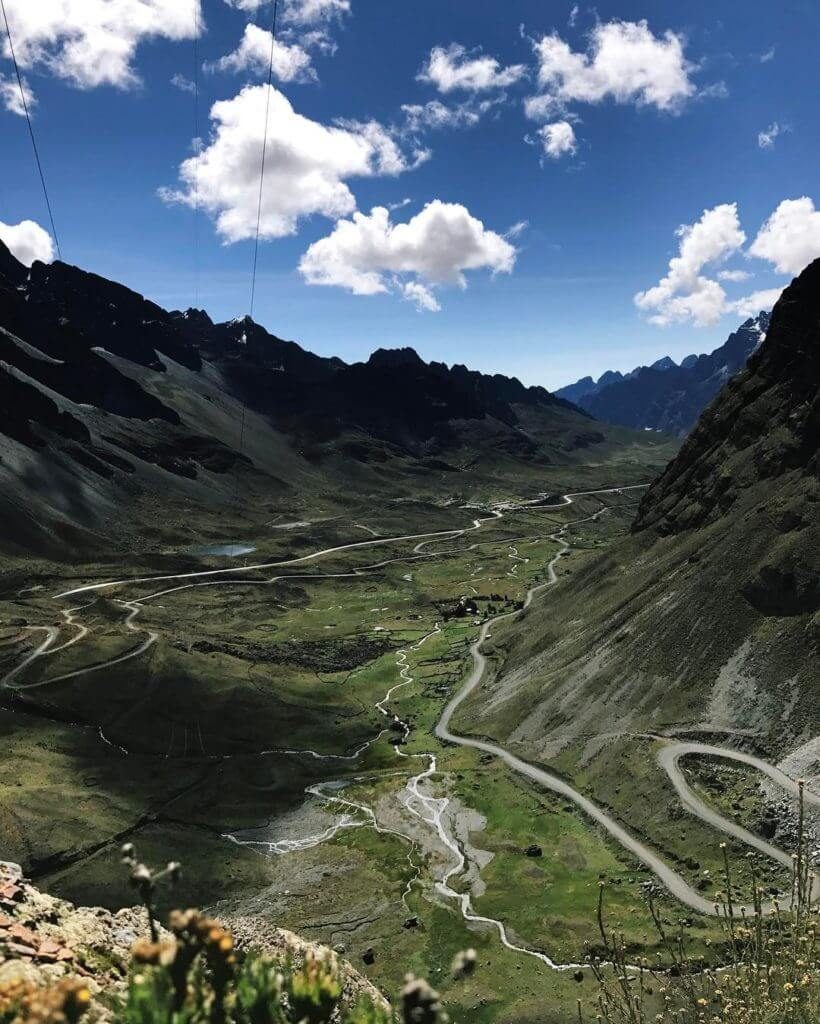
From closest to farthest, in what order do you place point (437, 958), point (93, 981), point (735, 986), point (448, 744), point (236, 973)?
point (236, 973), point (735, 986), point (93, 981), point (437, 958), point (448, 744)

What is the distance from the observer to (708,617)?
334 ft

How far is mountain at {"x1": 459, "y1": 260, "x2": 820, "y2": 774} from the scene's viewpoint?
293 feet

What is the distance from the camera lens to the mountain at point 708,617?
89188 millimetres

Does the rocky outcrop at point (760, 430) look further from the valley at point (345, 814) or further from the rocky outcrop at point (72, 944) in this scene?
the rocky outcrop at point (72, 944)

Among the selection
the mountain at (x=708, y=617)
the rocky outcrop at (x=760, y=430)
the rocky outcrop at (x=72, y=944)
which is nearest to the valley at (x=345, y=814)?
the mountain at (x=708, y=617)

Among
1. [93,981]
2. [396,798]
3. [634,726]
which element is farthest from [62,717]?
[93,981]

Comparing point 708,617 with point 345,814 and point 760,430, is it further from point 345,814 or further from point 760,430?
point 345,814

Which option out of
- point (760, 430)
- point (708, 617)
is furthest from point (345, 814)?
point (760, 430)

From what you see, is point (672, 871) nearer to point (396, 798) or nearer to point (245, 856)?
point (396, 798)

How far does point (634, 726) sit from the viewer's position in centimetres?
9656

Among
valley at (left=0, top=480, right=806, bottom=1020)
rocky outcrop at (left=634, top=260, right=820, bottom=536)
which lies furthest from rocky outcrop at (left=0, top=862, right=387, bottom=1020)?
rocky outcrop at (left=634, top=260, right=820, bottom=536)

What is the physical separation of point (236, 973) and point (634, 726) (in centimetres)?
9116

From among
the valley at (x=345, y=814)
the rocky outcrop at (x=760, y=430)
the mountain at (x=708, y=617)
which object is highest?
the rocky outcrop at (x=760, y=430)

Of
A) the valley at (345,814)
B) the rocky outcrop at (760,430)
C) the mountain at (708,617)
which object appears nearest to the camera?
the valley at (345,814)
